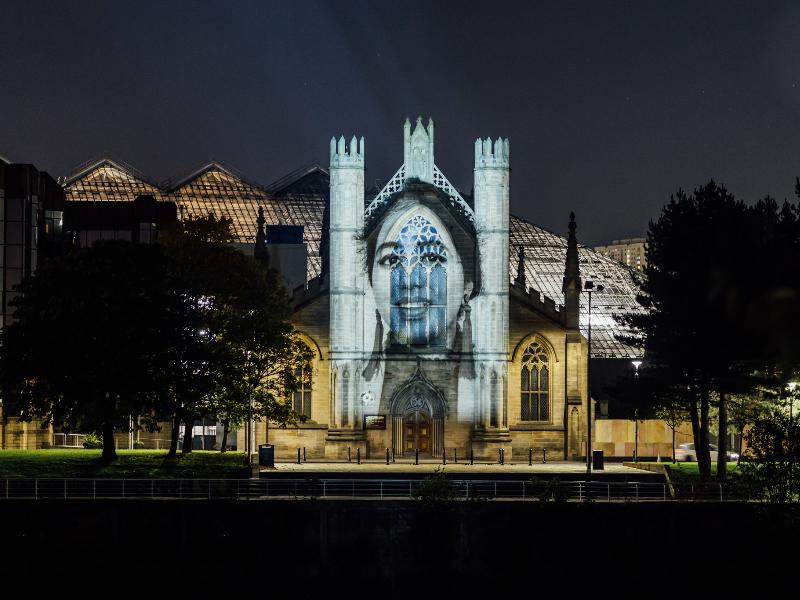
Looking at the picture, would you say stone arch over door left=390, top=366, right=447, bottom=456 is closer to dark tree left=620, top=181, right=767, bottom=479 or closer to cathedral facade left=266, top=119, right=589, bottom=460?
cathedral facade left=266, top=119, right=589, bottom=460

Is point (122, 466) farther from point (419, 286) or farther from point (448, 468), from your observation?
point (419, 286)

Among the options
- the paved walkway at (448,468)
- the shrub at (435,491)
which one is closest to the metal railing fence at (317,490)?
the shrub at (435,491)

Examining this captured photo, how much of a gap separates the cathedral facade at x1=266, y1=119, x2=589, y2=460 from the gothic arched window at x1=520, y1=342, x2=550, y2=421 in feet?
0.20

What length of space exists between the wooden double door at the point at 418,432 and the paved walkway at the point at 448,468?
9.49ft

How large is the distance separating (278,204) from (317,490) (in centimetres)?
9499

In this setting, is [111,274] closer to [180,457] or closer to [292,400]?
[180,457]

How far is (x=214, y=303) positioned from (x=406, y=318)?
15.0 m

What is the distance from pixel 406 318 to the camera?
8619cm

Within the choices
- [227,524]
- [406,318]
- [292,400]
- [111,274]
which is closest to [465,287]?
[406,318]

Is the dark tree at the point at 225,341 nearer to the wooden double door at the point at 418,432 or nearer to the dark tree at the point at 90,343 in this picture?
the dark tree at the point at 90,343

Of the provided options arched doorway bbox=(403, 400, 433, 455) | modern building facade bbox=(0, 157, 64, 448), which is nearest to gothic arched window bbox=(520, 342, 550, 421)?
arched doorway bbox=(403, 400, 433, 455)

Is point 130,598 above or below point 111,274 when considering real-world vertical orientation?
below

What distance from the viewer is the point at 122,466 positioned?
6544 cm

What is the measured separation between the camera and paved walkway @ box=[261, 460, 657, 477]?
71000 mm
